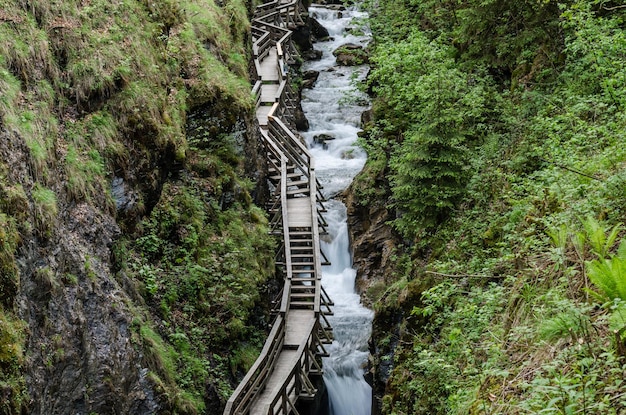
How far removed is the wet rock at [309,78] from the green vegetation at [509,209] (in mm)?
9025

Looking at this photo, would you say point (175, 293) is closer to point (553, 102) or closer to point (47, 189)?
point (47, 189)

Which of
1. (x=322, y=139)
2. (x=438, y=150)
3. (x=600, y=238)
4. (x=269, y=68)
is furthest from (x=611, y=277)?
(x=269, y=68)

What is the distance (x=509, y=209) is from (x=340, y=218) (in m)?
11.1

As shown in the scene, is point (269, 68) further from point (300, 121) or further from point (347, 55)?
point (347, 55)

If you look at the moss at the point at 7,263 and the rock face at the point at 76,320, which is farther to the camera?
the rock face at the point at 76,320

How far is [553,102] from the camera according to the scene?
11.7m

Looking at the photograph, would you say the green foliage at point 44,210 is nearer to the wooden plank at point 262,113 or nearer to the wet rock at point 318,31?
the wooden plank at point 262,113

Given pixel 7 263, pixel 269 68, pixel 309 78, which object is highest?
pixel 7 263

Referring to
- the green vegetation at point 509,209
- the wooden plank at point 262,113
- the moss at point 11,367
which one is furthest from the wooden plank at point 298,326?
the wooden plank at point 262,113

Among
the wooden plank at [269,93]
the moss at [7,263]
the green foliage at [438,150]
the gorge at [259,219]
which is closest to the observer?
the gorge at [259,219]

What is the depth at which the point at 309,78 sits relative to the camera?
29.5m

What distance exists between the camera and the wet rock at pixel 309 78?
29188mm

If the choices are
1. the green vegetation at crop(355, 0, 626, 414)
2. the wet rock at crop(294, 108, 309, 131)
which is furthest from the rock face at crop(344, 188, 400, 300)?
the wet rock at crop(294, 108, 309, 131)

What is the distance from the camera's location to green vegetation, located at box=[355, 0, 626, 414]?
4.98 m
